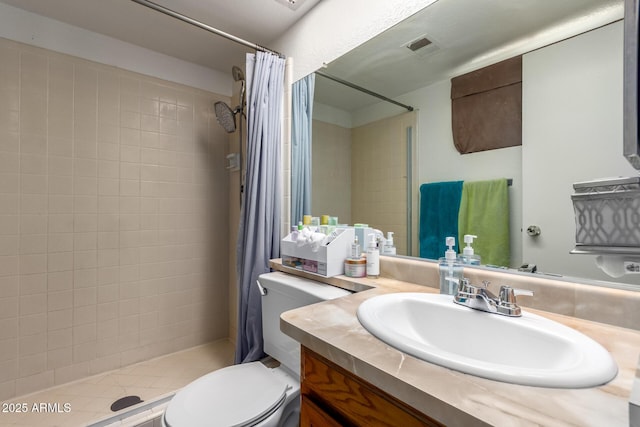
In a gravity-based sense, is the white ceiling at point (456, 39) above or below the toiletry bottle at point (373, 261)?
above

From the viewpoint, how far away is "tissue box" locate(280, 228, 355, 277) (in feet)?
3.72

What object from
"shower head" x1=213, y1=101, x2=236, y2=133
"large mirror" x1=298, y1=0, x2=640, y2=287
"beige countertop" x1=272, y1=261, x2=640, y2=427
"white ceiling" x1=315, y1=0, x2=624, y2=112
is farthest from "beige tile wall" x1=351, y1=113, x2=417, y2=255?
"shower head" x1=213, y1=101, x2=236, y2=133

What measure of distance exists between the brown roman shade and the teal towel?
15 cm

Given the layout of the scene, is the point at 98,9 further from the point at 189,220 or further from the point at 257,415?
the point at 257,415

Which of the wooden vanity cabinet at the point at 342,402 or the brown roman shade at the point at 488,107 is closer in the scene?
→ the wooden vanity cabinet at the point at 342,402

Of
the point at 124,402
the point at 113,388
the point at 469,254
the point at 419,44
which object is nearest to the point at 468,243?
the point at 469,254

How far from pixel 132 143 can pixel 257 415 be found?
72.6 inches

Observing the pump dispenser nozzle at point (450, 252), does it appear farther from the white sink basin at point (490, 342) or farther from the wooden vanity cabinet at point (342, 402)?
the wooden vanity cabinet at point (342, 402)

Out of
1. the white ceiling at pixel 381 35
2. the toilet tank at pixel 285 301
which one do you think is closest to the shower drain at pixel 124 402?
the toilet tank at pixel 285 301

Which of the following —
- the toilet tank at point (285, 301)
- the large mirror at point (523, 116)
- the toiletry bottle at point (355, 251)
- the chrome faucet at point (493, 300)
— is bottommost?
the toilet tank at point (285, 301)

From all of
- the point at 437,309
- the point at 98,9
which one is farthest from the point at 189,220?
the point at 437,309

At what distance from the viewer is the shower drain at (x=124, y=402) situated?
1.52 metres

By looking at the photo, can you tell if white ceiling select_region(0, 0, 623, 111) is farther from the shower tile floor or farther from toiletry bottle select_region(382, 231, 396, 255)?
the shower tile floor

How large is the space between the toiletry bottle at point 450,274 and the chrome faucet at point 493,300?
12 cm
